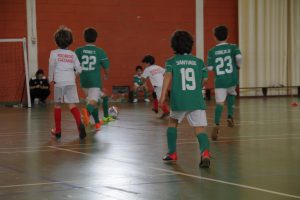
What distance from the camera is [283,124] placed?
44.1 ft

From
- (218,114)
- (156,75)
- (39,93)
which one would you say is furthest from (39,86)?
(218,114)

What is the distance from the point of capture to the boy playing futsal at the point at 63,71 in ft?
36.7

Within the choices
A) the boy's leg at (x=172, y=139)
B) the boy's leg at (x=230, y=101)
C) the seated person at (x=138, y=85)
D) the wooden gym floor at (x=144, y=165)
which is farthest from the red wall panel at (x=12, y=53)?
the boy's leg at (x=172, y=139)

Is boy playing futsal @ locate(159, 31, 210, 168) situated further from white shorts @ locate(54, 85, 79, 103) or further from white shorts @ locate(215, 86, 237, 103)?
white shorts @ locate(54, 85, 79, 103)

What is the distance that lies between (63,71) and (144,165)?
3902mm

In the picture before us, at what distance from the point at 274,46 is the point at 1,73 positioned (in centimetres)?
1200

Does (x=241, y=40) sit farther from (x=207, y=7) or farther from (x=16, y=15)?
(x=16, y=15)

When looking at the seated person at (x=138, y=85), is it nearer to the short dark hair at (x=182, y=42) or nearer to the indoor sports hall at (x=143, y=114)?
the indoor sports hall at (x=143, y=114)

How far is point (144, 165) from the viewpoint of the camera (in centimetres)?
787

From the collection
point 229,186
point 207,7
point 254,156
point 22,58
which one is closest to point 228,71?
point 254,156

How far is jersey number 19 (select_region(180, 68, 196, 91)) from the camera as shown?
798 centimetres

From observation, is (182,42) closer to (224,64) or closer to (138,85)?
(224,64)

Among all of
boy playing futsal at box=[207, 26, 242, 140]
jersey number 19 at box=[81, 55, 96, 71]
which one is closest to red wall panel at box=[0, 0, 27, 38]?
jersey number 19 at box=[81, 55, 96, 71]

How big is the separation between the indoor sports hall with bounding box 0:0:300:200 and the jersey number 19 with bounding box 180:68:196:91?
0.05 feet
